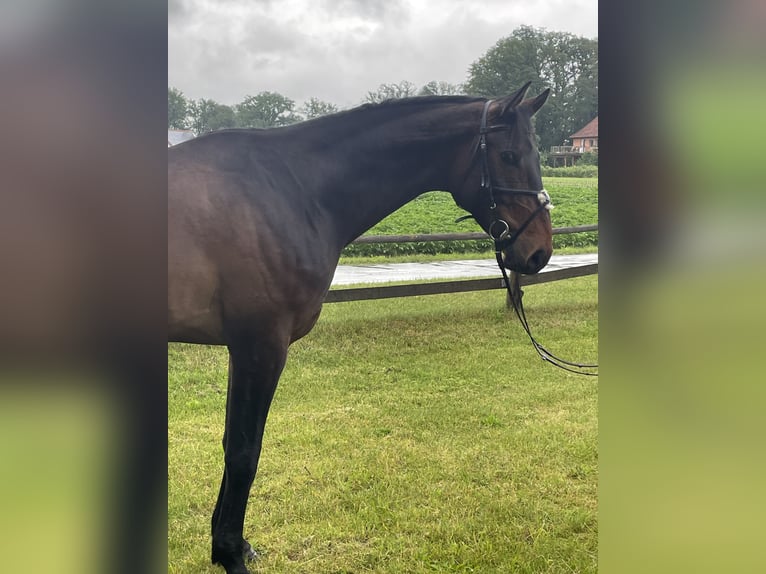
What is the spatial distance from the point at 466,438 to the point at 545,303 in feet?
5.74

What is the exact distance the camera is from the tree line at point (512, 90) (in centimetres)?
228

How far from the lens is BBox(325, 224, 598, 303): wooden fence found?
3533 millimetres

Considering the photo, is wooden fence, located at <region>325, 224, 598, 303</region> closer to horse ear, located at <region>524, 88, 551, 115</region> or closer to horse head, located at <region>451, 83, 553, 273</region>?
horse head, located at <region>451, 83, 553, 273</region>

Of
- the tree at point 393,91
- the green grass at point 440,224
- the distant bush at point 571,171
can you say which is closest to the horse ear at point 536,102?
the distant bush at point 571,171

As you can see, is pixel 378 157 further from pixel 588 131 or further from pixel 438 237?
pixel 438 237

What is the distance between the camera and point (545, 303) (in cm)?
446

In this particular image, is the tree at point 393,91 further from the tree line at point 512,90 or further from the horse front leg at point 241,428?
the horse front leg at point 241,428

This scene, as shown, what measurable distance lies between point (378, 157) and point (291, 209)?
0.31 m

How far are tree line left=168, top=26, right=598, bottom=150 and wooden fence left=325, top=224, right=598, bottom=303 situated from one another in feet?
3.84

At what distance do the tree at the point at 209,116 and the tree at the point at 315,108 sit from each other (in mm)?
291
